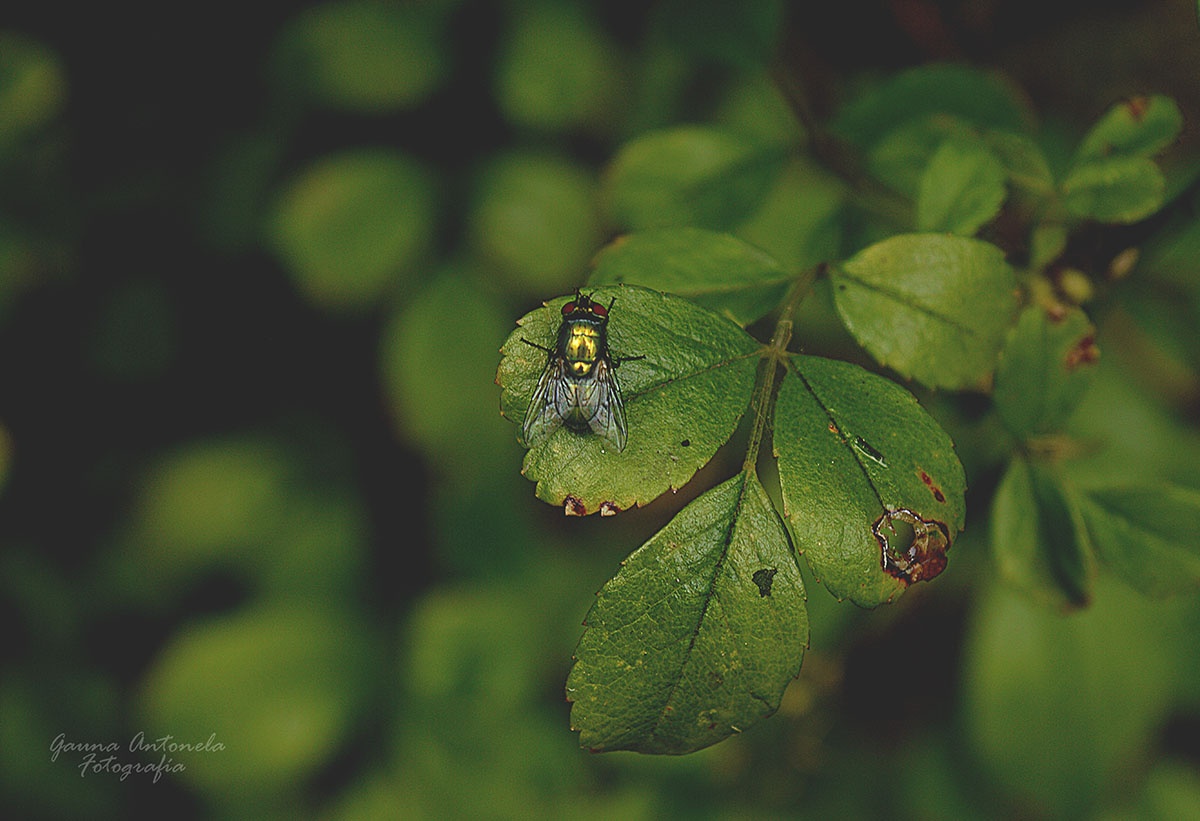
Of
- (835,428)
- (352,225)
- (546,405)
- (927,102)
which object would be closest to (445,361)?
(352,225)

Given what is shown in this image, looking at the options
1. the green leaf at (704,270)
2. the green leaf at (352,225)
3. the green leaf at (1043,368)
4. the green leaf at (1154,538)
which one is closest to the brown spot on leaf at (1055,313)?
the green leaf at (1043,368)

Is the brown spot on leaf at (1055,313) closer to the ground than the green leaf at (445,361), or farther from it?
farther from it

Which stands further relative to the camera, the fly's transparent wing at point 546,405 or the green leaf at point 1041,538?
the green leaf at point 1041,538

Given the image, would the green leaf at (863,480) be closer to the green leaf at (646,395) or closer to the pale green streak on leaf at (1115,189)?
the green leaf at (646,395)

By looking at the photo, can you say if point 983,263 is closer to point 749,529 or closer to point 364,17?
point 749,529

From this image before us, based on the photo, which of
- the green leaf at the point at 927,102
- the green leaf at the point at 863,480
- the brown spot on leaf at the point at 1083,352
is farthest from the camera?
the green leaf at the point at 927,102

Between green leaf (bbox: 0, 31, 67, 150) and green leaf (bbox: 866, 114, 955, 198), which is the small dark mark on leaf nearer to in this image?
green leaf (bbox: 866, 114, 955, 198)
